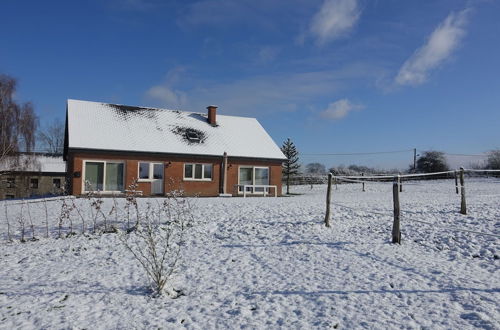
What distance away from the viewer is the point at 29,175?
3180cm

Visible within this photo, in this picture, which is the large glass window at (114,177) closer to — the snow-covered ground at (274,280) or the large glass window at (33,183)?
the snow-covered ground at (274,280)

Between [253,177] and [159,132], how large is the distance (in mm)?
6607

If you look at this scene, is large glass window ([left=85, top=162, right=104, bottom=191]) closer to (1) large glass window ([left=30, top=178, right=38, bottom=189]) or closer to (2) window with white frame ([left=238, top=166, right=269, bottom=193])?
(2) window with white frame ([left=238, top=166, right=269, bottom=193])

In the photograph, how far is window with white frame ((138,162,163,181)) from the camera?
21.1 m

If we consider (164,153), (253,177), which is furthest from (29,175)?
(253,177)

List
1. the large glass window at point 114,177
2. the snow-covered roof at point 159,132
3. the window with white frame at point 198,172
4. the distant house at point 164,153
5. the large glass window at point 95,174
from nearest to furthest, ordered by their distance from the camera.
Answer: the large glass window at point 95,174 < the distant house at point 164,153 < the large glass window at point 114,177 < the snow-covered roof at point 159,132 < the window with white frame at point 198,172

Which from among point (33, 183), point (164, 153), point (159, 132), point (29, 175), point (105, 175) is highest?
point (159, 132)

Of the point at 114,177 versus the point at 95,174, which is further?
the point at 114,177

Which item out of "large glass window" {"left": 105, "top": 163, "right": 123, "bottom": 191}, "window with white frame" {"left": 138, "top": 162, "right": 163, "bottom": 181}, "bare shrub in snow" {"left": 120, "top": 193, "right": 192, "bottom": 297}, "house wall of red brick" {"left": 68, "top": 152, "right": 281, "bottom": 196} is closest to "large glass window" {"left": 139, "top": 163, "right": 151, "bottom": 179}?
"window with white frame" {"left": 138, "top": 162, "right": 163, "bottom": 181}

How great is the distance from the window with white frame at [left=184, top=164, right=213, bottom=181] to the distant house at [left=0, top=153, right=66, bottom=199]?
7.56 metres

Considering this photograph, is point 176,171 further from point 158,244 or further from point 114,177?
point 158,244

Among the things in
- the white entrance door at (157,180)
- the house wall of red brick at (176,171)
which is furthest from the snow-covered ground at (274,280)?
the white entrance door at (157,180)

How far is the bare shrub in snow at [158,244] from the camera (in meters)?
5.98

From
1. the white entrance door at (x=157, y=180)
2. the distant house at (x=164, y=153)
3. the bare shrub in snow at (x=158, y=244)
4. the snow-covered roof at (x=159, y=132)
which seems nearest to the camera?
the bare shrub in snow at (x=158, y=244)
